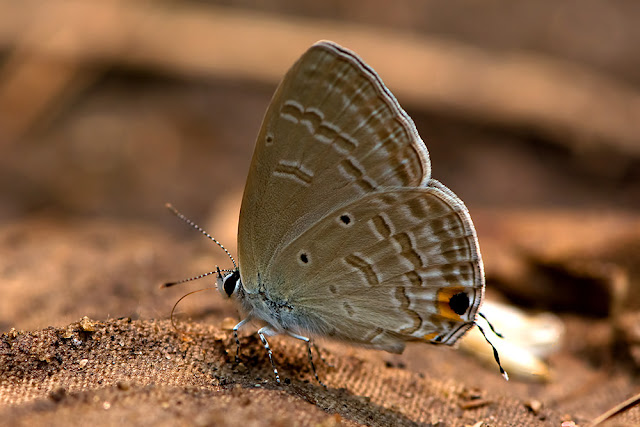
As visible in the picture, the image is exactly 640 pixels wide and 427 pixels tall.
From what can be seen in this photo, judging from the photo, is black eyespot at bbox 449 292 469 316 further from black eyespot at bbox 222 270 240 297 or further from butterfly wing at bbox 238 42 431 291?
black eyespot at bbox 222 270 240 297

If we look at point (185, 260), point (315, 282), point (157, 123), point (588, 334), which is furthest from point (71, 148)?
point (588, 334)

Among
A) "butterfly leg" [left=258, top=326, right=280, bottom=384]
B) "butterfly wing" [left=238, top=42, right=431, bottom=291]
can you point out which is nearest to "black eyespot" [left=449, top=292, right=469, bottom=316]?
"butterfly wing" [left=238, top=42, right=431, bottom=291]

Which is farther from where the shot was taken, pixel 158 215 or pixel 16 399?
pixel 158 215

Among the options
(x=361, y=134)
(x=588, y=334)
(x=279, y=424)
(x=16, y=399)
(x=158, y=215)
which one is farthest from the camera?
(x=158, y=215)

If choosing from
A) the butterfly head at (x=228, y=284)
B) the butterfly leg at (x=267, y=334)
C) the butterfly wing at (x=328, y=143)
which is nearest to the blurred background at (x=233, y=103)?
the butterfly head at (x=228, y=284)

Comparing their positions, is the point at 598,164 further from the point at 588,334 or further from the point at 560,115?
the point at 588,334

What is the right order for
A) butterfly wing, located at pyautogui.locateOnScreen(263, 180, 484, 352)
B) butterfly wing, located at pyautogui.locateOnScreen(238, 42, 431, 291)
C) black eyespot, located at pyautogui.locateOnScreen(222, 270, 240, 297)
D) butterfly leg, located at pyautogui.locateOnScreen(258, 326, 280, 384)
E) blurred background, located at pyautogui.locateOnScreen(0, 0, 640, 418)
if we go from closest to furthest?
butterfly wing, located at pyautogui.locateOnScreen(238, 42, 431, 291) < butterfly wing, located at pyautogui.locateOnScreen(263, 180, 484, 352) < butterfly leg, located at pyautogui.locateOnScreen(258, 326, 280, 384) < black eyespot, located at pyautogui.locateOnScreen(222, 270, 240, 297) < blurred background, located at pyautogui.locateOnScreen(0, 0, 640, 418)

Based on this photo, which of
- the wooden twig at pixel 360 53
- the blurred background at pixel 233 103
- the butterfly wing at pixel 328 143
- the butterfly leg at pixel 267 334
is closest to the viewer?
the butterfly wing at pixel 328 143

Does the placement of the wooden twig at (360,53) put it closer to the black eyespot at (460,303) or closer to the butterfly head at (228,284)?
the butterfly head at (228,284)
